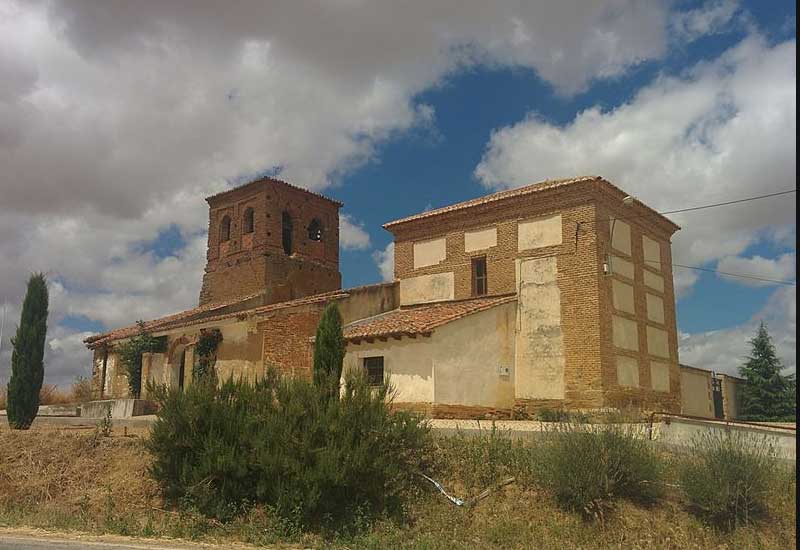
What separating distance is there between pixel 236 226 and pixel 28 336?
16.3m

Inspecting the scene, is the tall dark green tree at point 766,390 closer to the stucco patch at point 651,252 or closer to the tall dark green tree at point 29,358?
the stucco patch at point 651,252

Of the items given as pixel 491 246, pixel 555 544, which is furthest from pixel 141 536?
pixel 491 246

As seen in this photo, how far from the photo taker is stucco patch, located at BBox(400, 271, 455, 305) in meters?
24.0

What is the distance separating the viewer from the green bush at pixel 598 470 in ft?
38.6

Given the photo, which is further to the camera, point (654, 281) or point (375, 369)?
point (654, 281)


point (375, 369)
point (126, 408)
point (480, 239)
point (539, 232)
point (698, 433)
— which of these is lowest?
point (698, 433)

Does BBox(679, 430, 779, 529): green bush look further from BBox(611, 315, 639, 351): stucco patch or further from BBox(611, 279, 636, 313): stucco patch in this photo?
BBox(611, 279, 636, 313): stucco patch

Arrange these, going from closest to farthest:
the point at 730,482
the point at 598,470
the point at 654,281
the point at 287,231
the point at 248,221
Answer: the point at 730,482 → the point at 598,470 → the point at 654,281 → the point at 248,221 → the point at 287,231

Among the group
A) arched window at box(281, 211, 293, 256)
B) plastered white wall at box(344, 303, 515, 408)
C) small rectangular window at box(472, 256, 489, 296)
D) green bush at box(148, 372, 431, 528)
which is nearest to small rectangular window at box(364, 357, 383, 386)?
plastered white wall at box(344, 303, 515, 408)

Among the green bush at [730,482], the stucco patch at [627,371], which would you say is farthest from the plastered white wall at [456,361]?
the green bush at [730,482]

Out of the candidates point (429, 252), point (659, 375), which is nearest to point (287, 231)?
point (429, 252)

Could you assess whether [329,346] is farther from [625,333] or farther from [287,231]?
[287,231]

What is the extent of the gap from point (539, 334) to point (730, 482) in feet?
32.7

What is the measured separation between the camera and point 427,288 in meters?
24.6
